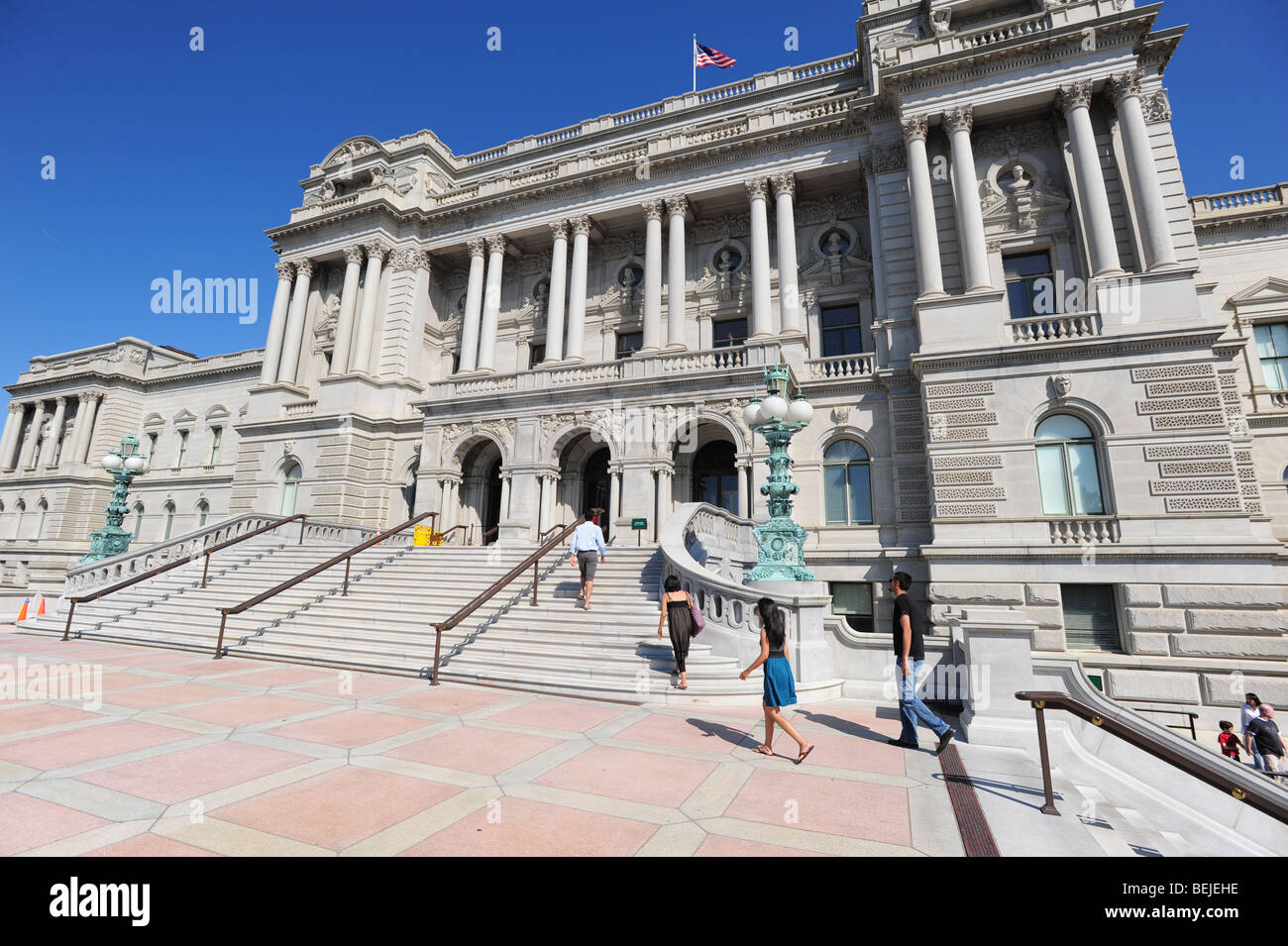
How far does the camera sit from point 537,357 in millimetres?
28109

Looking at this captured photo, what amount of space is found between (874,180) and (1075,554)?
48.7 ft

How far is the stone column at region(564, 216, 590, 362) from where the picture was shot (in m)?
24.6

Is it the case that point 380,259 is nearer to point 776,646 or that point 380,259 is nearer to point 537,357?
point 537,357

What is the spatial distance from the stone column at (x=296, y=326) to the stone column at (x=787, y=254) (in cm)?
2356

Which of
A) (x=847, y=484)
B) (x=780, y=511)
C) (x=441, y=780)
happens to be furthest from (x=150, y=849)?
(x=847, y=484)

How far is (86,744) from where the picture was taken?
5.70 m

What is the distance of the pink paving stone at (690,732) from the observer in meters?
6.37

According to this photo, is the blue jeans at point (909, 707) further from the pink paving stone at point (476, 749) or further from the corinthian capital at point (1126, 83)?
the corinthian capital at point (1126, 83)

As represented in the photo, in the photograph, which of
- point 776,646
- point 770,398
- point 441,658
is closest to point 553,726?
point 776,646

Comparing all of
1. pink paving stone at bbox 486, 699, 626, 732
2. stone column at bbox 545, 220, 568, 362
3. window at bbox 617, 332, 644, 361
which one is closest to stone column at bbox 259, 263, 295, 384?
stone column at bbox 545, 220, 568, 362

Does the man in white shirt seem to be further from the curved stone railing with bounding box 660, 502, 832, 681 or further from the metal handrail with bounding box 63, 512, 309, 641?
the metal handrail with bounding box 63, 512, 309, 641

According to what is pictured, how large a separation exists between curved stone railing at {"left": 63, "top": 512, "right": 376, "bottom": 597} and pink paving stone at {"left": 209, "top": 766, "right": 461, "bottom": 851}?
1801 cm

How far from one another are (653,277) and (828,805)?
883 inches

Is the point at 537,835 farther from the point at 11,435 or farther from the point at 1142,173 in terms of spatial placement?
the point at 11,435
